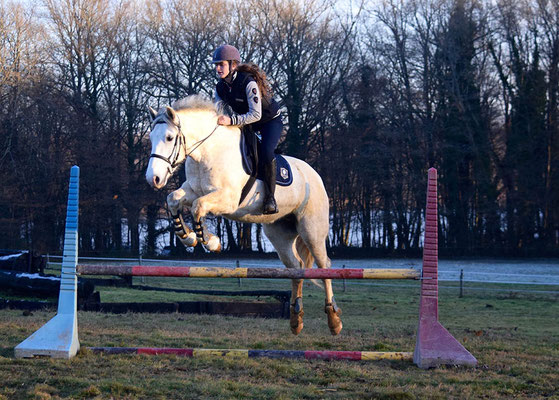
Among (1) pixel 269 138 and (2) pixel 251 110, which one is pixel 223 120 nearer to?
(2) pixel 251 110

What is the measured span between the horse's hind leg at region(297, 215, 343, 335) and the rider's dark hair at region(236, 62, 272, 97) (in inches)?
54.5

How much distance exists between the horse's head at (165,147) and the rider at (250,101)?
53cm

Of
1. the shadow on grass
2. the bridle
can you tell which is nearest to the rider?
the bridle

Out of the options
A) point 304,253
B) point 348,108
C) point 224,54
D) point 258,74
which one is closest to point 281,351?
point 304,253

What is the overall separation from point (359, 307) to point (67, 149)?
19199 mm

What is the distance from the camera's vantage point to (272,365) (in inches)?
219

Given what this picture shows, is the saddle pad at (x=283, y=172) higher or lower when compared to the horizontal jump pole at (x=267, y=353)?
higher

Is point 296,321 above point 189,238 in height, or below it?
below

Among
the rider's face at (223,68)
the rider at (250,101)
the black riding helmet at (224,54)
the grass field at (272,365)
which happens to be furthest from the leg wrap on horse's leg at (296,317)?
the black riding helmet at (224,54)

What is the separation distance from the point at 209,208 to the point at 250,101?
3.47 ft

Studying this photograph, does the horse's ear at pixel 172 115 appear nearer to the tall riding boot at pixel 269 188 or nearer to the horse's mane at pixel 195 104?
the horse's mane at pixel 195 104

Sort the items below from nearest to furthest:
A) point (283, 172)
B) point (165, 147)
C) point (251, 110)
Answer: point (165, 147)
point (251, 110)
point (283, 172)

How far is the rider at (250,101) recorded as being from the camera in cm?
573

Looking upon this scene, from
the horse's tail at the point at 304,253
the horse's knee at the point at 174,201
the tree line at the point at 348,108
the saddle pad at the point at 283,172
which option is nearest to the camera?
the horse's knee at the point at 174,201
